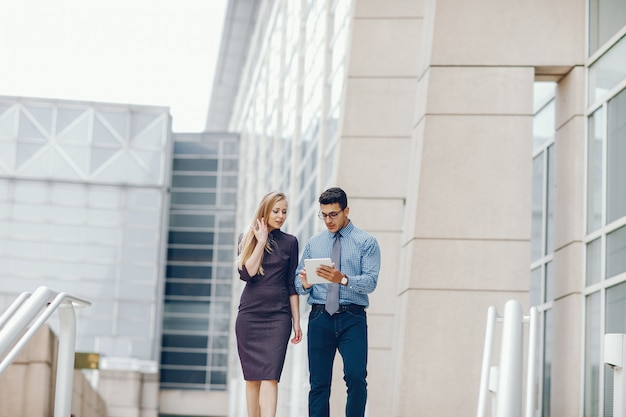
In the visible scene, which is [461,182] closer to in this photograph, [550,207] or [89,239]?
[550,207]

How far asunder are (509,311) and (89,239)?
1788 inches

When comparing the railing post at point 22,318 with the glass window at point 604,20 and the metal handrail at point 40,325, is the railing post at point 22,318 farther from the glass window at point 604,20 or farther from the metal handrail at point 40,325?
the glass window at point 604,20

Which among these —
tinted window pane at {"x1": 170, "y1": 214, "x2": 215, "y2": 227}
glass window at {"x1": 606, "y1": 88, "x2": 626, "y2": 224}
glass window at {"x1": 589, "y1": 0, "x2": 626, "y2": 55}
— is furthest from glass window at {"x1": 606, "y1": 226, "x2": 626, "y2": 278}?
tinted window pane at {"x1": 170, "y1": 214, "x2": 215, "y2": 227}

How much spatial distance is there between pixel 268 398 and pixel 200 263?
45.6m

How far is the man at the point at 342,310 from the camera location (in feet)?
26.2

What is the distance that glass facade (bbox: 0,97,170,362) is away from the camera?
164ft

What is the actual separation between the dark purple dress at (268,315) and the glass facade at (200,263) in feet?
145

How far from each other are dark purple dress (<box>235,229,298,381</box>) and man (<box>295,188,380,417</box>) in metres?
0.13

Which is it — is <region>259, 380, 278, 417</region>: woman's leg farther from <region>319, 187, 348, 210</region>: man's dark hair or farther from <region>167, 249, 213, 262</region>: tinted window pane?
<region>167, 249, 213, 262</region>: tinted window pane

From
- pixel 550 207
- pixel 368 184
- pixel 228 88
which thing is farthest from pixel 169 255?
pixel 550 207

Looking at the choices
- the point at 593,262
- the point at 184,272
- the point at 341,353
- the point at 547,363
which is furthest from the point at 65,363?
the point at 184,272

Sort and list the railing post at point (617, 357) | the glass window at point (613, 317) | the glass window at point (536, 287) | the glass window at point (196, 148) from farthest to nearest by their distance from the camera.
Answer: the glass window at point (196, 148)
the glass window at point (536, 287)
the glass window at point (613, 317)
the railing post at point (617, 357)

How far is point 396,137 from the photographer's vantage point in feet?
55.7

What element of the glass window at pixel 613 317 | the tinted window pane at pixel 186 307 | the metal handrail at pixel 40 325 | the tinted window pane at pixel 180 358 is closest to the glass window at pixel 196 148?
the tinted window pane at pixel 186 307
